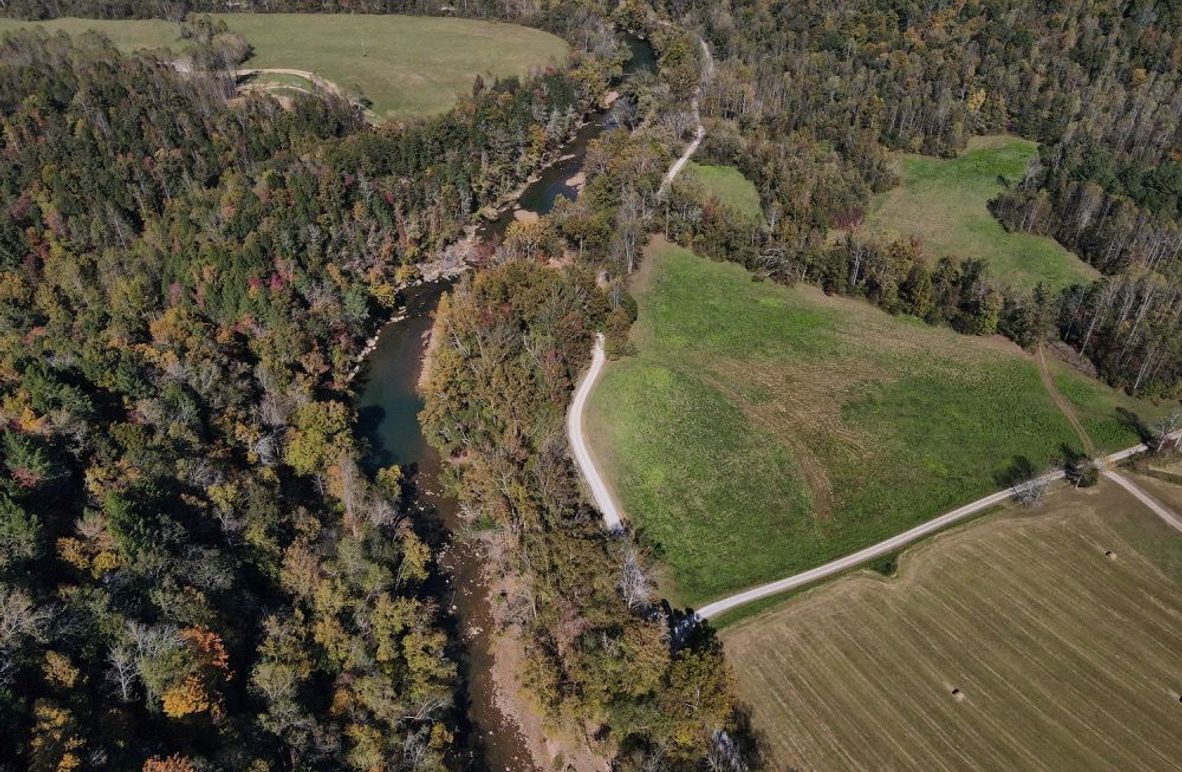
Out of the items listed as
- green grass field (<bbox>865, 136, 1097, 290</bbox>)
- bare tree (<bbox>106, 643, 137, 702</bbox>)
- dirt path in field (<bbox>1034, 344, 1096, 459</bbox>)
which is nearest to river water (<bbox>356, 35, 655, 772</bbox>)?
bare tree (<bbox>106, 643, 137, 702</bbox>)

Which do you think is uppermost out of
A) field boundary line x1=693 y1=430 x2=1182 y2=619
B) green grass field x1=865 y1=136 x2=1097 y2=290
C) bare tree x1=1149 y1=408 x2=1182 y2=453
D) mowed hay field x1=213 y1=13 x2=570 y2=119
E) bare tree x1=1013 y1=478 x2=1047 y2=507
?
mowed hay field x1=213 y1=13 x2=570 y2=119

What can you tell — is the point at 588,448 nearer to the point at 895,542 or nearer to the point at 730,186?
the point at 895,542

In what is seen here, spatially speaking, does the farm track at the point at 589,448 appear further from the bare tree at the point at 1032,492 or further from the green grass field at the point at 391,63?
the green grass field at the point at 391,63

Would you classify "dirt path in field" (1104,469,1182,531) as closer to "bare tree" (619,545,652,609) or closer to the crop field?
the crop field

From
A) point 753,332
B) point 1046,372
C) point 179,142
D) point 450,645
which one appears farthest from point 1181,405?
point 179,142

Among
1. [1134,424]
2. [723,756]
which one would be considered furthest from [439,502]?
[1134,424]

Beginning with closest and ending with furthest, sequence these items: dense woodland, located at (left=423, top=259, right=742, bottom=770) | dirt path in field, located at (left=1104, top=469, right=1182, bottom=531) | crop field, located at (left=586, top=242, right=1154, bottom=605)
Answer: dense woodland, located at (left=423, top=259, right=742, bottom=770)
dirt path in field, located at (left=1104, top=469, right=1182, bottom=531)
crop field, located at (left=586, top=242, right=1154, bottom=605)
